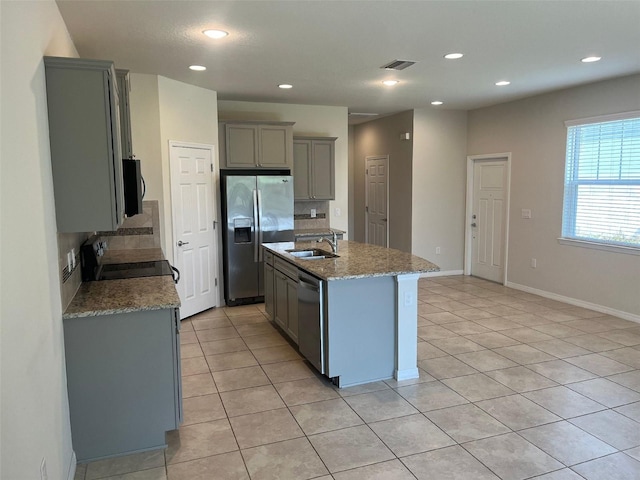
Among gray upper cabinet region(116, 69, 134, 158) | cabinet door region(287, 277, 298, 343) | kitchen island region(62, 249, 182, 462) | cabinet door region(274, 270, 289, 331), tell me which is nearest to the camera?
kitchen island region(62, 249, 182, 462)

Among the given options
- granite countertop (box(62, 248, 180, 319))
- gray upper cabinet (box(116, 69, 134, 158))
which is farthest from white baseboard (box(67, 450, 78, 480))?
→ gray upper cabinet (box(116, 69, 134, 158))

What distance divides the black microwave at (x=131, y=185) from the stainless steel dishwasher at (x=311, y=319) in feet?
4.68

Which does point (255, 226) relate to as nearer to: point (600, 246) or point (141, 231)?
point (141, 231)

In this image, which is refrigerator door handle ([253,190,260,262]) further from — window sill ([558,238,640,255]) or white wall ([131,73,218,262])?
→ window sill ([558,238,640,255])

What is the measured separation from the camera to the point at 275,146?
6.20 meters

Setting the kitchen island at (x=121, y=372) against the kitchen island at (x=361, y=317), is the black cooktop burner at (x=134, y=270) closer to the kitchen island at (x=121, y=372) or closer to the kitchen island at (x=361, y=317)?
the kitchen island at (x=121, y=372)

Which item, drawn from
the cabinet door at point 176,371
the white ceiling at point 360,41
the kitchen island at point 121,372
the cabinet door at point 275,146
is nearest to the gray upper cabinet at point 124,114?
the white ceiling at point 360,41

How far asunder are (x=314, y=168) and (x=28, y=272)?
16.6 feet

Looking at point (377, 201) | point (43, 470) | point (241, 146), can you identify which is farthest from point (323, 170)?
point (43, 470)

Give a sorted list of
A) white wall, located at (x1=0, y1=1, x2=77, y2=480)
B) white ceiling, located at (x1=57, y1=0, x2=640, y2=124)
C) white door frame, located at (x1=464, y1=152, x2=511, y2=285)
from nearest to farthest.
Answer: white wall, located at (x1=0, y1=1, x2=77, y2=480), white ceiling, located at (x1=57, y1=0, x2=640, y2=124), white door frame, located at (x1=464, y1=152, x2=511, y2=285)

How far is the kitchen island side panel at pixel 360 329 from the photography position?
3.54 m

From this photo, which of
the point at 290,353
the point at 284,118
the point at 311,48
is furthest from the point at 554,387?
the point at 284,118

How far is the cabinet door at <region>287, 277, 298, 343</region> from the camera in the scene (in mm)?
4227

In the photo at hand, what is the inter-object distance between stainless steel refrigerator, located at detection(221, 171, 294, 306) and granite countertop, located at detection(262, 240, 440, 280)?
1267 millimetres
